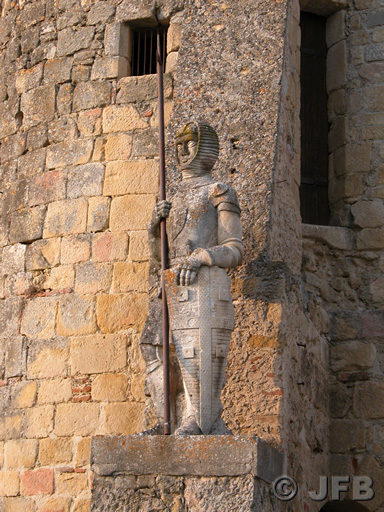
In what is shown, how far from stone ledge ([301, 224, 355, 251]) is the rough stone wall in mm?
1258

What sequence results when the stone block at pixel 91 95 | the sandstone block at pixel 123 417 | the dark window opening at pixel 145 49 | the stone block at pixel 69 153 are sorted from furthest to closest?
the dark window opening at pixel 145 49 < the stone block at pixel 91 95 < the stone block at pixel 69 153 < the sandstone block at pixel 123 417

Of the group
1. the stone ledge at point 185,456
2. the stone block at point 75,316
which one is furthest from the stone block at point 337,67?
the stone ledge at point 185,456

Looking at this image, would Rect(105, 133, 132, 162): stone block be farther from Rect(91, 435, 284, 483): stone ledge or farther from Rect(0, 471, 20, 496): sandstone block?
Rect(91, 435, 284, 483): stone ledge

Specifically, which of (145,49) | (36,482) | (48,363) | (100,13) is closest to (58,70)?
(100,13)

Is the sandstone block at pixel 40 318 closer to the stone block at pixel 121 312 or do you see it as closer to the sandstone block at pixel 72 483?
the stone block at pixel 121 312

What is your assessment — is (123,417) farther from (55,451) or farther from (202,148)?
(202,148)

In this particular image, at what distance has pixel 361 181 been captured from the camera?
9.29 meters

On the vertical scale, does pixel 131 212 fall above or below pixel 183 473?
above

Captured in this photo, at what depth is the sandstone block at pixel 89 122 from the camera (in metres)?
9.52

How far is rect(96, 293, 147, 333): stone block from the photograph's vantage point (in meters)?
8.88

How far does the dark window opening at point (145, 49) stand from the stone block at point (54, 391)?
272 centimetres

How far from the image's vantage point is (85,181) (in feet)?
30.8

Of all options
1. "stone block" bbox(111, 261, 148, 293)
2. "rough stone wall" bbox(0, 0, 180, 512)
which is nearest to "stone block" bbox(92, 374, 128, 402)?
"rough stone wall" bbox(0, 0, 180, 512)

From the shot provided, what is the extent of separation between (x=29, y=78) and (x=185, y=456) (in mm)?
4790
